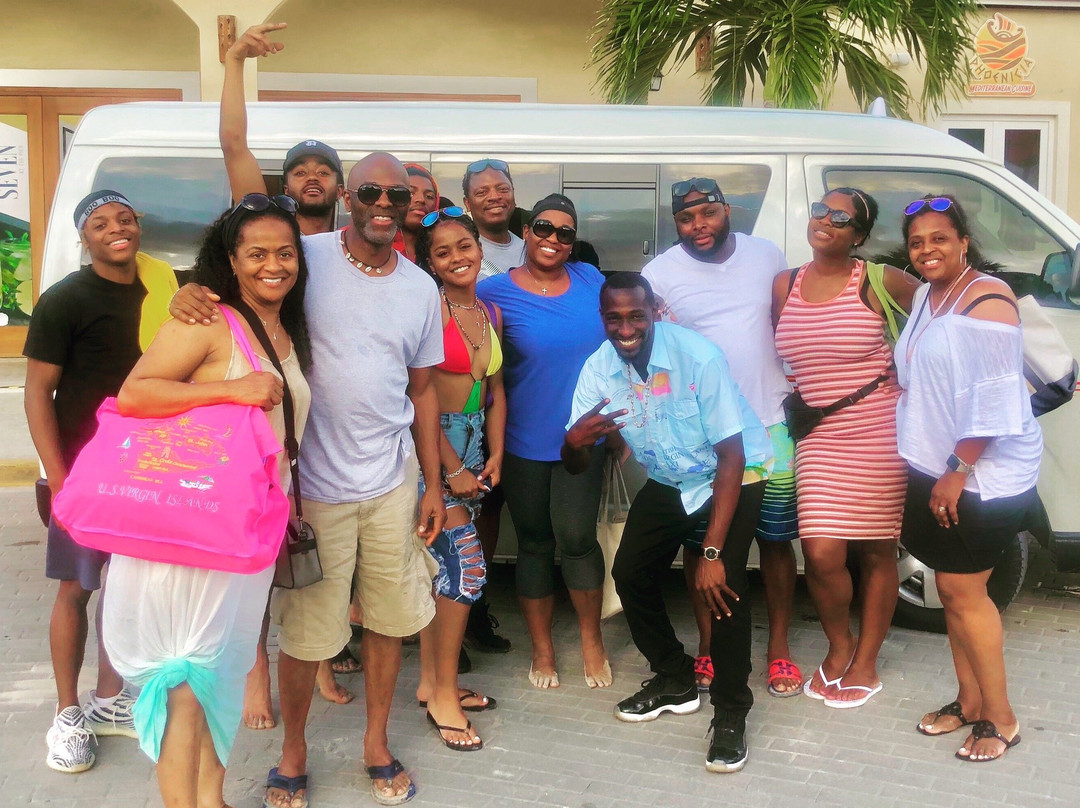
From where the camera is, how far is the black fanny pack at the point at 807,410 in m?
3.81

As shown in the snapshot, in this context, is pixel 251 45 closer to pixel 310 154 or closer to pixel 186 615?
pixel 310 154

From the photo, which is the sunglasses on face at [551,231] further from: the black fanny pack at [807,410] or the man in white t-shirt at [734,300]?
the black fanny pack at [807,410]

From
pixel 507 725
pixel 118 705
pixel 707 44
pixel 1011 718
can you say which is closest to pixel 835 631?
pixel 1011 718

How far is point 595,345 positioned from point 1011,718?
1.92 metres

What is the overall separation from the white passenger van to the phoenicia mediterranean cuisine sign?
7.17 m

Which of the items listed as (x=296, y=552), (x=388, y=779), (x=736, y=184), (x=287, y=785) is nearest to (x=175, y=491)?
(x=296, y=552)

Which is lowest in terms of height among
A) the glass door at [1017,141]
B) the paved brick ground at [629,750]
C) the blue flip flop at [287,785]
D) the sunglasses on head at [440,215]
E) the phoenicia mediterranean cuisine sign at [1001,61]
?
the paved brick ground at [629,750]

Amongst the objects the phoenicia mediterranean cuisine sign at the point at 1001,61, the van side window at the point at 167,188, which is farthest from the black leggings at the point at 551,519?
the phoenicia mediterranean cuisine sign at the point at 1001,61

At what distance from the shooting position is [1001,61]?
10891 mm

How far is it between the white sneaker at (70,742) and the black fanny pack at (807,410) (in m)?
2.62

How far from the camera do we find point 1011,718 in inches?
145

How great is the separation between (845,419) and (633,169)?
4.64 ft

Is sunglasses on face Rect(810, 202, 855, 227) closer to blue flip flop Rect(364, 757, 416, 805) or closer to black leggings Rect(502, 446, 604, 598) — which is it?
black leggings Rect(502, 446, 604, 598)

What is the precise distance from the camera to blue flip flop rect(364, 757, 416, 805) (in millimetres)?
3332
